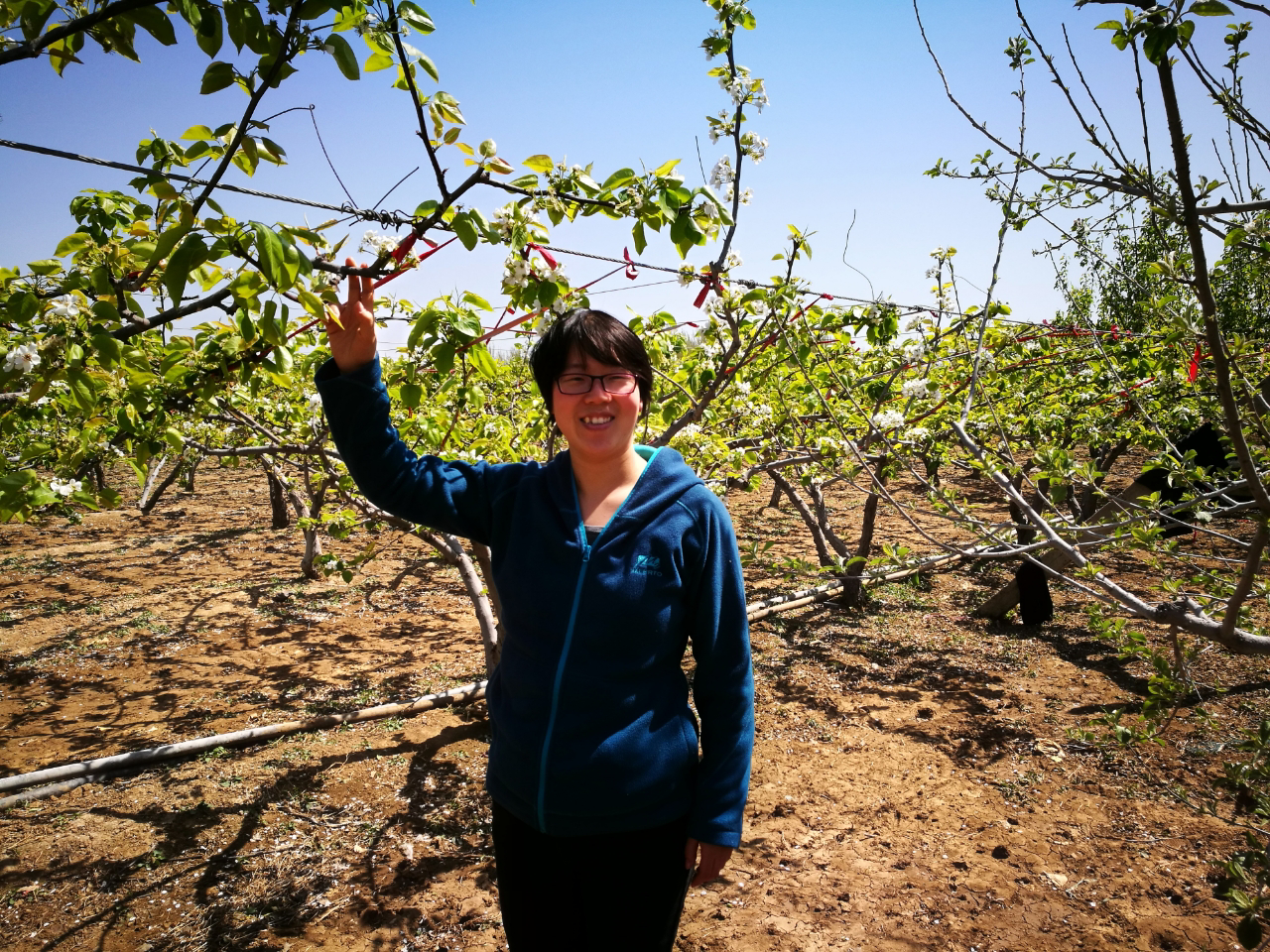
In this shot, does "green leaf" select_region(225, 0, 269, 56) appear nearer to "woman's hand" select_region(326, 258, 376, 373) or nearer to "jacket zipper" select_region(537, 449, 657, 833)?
"woman's hand" select_region(326, 258, 376, 373)

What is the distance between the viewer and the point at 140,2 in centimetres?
119

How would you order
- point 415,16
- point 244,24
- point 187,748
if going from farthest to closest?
1. point 187,748
2. point 415,16
3. point 244,24

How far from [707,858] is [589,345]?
111cm

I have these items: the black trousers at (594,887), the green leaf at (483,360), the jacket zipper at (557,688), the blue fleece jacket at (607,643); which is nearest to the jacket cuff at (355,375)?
the blue fleece jacket at (607,643)

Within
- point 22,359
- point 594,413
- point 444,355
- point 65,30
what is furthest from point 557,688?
point 65,30

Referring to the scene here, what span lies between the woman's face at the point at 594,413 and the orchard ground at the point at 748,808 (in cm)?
192

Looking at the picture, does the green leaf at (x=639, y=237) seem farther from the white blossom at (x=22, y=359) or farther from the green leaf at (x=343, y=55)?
the white blossom at (x=22, y=359)

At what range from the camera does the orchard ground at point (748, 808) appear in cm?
271

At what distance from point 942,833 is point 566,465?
2.76 m

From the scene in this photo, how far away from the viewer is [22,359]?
133 centimetres

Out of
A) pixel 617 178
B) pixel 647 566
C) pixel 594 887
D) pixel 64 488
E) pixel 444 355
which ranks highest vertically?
pixel 617 178

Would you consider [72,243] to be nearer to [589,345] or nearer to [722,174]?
[589,345]

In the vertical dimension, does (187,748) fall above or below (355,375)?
below

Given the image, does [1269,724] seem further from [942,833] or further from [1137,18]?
[942,833]
